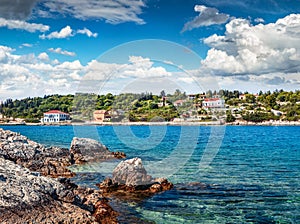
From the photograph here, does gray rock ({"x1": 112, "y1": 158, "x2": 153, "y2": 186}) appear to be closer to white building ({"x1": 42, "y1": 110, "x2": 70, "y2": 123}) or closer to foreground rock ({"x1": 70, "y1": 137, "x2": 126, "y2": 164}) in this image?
foreground rock ({"x1": 70, "y1": 137, "x2": 126, "y2": 164})

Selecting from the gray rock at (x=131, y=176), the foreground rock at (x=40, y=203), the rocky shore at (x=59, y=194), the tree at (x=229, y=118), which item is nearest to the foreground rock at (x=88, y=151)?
the rocky shore at (x=59, y=194)

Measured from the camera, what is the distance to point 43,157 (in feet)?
98.2

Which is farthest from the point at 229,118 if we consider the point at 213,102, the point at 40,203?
the point at 40,203

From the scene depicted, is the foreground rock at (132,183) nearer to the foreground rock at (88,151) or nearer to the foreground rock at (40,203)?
the foreground rock at (40,203)

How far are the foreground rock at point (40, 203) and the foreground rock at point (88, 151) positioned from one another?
18704 mm

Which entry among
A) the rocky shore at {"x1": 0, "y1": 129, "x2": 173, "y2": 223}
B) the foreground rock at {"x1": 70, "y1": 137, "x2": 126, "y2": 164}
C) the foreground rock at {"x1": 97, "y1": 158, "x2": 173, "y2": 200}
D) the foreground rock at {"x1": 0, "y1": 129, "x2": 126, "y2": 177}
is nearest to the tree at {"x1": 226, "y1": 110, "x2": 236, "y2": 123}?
the foreground rock at {"x1": 0, "y1": 129, "x2": 126, "y2": 177}

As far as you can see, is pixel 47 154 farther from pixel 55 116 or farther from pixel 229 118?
pixel 229 118

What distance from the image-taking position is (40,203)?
1237 centimetres

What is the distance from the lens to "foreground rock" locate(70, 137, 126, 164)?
3400cm

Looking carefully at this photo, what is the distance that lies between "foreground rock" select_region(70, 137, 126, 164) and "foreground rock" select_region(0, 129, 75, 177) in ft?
5.57

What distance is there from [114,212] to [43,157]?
16861 mm

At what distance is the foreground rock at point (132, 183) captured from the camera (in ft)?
64.3

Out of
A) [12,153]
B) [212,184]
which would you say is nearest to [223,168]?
[212,184]

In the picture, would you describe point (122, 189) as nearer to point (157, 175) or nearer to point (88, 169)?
point (157, 175)
